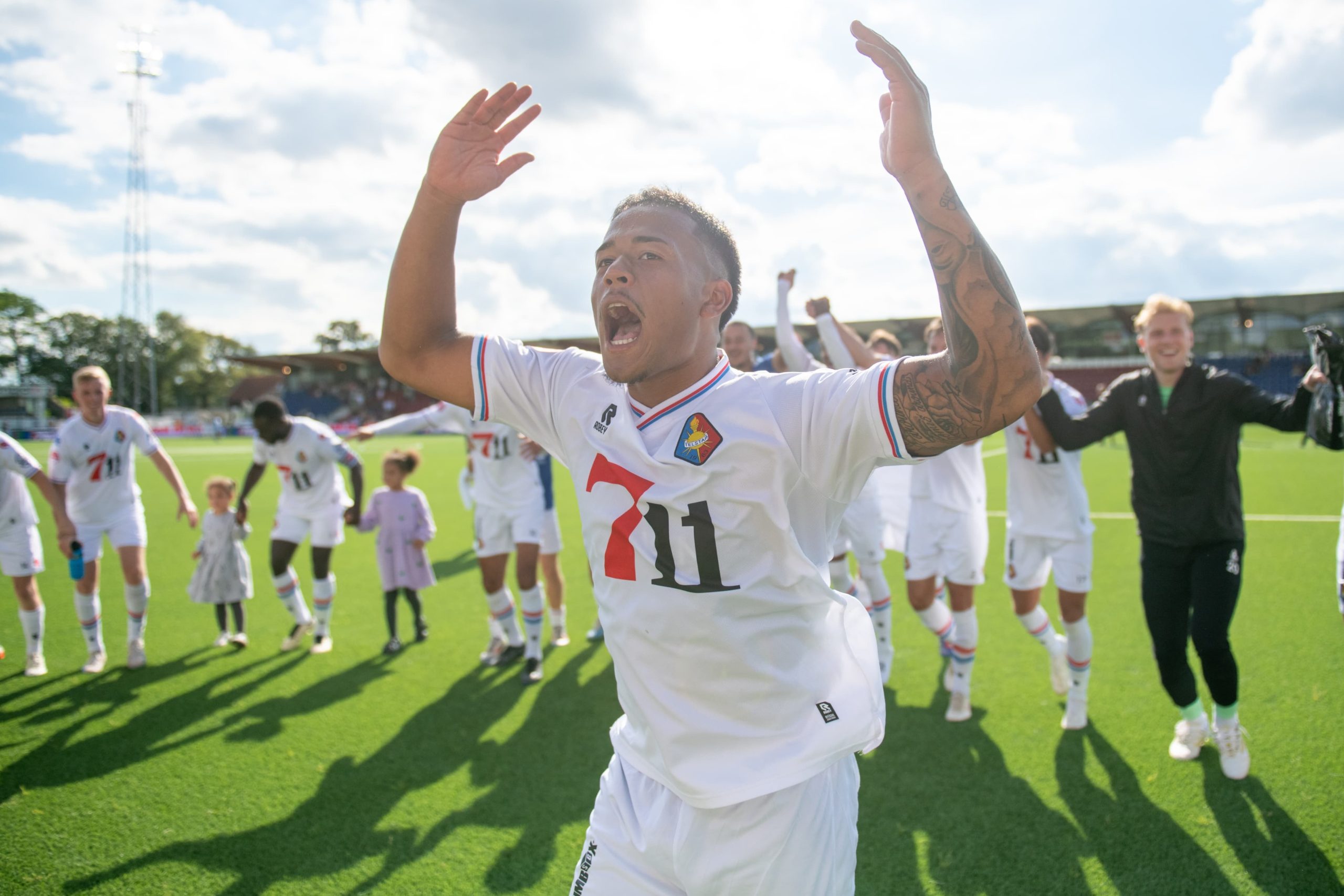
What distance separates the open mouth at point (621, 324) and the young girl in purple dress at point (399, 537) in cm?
559

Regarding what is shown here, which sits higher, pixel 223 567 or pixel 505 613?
pixel 223 567

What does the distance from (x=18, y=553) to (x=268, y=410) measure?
2188 millimetres

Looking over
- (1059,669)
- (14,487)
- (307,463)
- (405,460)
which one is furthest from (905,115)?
(14,487)

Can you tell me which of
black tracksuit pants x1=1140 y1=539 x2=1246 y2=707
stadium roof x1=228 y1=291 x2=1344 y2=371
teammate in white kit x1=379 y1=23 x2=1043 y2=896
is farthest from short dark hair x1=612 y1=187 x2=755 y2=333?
stadium roof x1=228 y1=291 x2=1344 y2=371

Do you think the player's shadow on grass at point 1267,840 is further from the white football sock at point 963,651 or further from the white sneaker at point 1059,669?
the white football sock at point 963,651

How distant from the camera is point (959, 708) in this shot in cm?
507

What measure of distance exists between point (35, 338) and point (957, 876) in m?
106

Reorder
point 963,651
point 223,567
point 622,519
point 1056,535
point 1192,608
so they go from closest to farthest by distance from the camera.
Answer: point 622,519
point 1192,608
point 1056,535
point 963,651
point 223,567

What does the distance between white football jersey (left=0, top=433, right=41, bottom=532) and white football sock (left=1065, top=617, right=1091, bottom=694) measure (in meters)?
7.76

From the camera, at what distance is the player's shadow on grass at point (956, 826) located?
3357 mm

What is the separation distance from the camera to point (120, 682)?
241 inches

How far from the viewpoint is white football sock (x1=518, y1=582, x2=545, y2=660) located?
20.3 feet

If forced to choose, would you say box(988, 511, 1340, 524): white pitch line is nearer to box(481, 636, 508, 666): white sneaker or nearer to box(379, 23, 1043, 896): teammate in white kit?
box(481, 636, 508, 666): white sneaker

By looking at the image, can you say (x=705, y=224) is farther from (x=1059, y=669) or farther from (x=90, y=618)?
(x=90, y=618)
